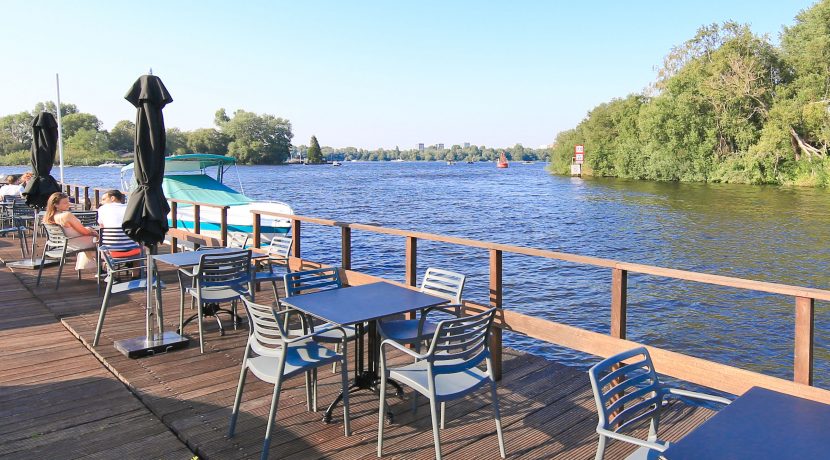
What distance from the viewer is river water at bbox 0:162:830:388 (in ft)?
35.3

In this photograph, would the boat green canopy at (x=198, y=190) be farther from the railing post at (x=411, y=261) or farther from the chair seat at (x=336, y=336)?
the chair seat at (x=336, y=336)

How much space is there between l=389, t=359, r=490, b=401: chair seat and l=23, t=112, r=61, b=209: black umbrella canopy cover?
8.39 meters

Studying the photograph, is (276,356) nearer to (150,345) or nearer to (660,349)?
(150,345)

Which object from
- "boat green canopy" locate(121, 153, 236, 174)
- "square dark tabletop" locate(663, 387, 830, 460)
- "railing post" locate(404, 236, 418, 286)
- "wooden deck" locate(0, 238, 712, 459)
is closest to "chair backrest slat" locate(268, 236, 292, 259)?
"wooden deck" locate(0, 238, 712, 459)

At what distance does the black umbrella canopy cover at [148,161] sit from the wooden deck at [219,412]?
114 centimetres

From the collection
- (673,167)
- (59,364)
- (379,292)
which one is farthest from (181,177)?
(673,167)

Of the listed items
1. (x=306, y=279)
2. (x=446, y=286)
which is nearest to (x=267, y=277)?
(x=306, y=279)

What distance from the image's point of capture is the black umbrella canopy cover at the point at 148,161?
17.5ft

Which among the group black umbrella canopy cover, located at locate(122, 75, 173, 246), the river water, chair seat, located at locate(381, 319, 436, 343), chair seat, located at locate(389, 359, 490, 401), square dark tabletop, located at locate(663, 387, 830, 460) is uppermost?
black umbrella canopy cover, located at locate(122, 75, 173, 246)

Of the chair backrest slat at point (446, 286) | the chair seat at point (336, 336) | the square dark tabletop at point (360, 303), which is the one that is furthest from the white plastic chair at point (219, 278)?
the chair backrest slat at point (446, 286)

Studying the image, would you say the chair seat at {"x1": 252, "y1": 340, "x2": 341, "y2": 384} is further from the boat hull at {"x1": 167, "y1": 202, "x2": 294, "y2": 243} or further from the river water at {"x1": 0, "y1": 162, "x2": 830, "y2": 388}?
the boat hull at {"x1": 167, "y1": 202, "x2": 294, "y2": 243}

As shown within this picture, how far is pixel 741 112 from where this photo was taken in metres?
48.7

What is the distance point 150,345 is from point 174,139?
362 ft

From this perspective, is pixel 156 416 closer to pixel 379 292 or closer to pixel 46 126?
pixel 379 292
